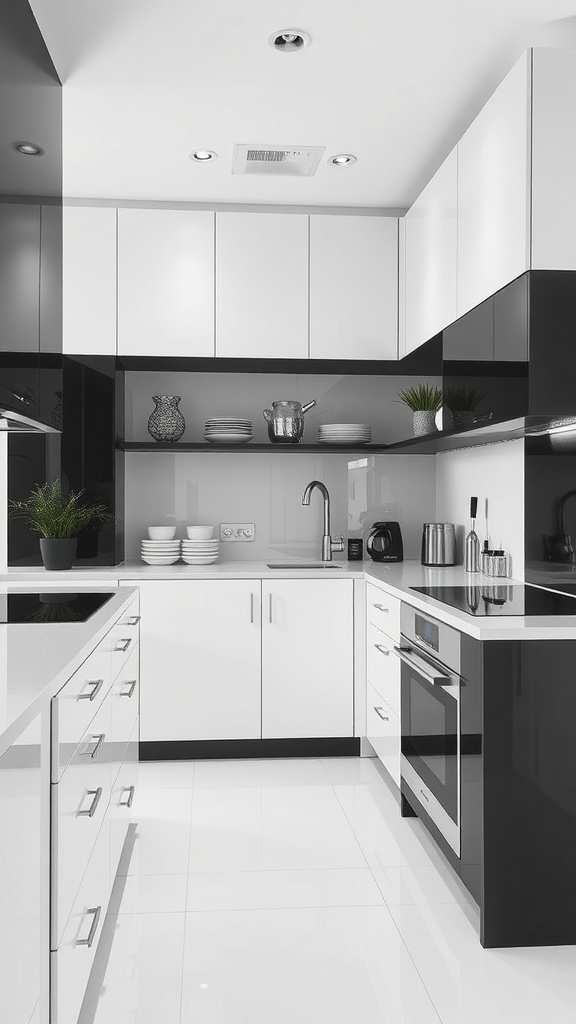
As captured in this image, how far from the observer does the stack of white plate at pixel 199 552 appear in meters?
3.90

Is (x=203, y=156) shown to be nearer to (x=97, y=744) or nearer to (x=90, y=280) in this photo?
(x=90, y=280)

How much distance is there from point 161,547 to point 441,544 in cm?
131

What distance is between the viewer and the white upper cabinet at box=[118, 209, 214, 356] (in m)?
3.71

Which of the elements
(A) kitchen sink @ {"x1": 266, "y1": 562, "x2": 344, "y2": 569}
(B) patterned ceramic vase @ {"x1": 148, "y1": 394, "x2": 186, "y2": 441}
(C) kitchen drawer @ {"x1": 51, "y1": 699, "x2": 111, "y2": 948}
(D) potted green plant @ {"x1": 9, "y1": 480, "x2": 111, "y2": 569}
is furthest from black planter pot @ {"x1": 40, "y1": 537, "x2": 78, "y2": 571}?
(C) kitchen drawer @ {"x1": 51, "y1": 699, "x2": 111, "y2": 948}

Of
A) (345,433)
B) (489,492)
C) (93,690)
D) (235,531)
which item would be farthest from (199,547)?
(93,690)

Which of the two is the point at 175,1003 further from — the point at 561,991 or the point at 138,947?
the point at 561,991

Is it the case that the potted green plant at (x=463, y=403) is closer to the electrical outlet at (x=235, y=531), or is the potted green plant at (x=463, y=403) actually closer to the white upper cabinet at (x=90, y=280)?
the electrical outlet at (x=235, y=531)

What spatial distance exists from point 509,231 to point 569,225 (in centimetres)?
18

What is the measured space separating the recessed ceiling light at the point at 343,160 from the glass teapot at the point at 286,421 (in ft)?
3.46

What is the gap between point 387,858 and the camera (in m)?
2.62

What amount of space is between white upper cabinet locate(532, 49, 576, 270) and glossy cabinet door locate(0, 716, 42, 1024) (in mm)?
1850

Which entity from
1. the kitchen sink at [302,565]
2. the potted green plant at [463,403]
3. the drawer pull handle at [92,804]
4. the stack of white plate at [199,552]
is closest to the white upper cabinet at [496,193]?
the potted green plant at [463,403]

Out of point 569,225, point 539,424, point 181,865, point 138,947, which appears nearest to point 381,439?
point 539,424

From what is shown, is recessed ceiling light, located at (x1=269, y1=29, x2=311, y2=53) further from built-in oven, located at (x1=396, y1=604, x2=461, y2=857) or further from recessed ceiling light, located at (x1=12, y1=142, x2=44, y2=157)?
built-in oven, located at (x1=396, y1=604, x2=461, y2=857)
